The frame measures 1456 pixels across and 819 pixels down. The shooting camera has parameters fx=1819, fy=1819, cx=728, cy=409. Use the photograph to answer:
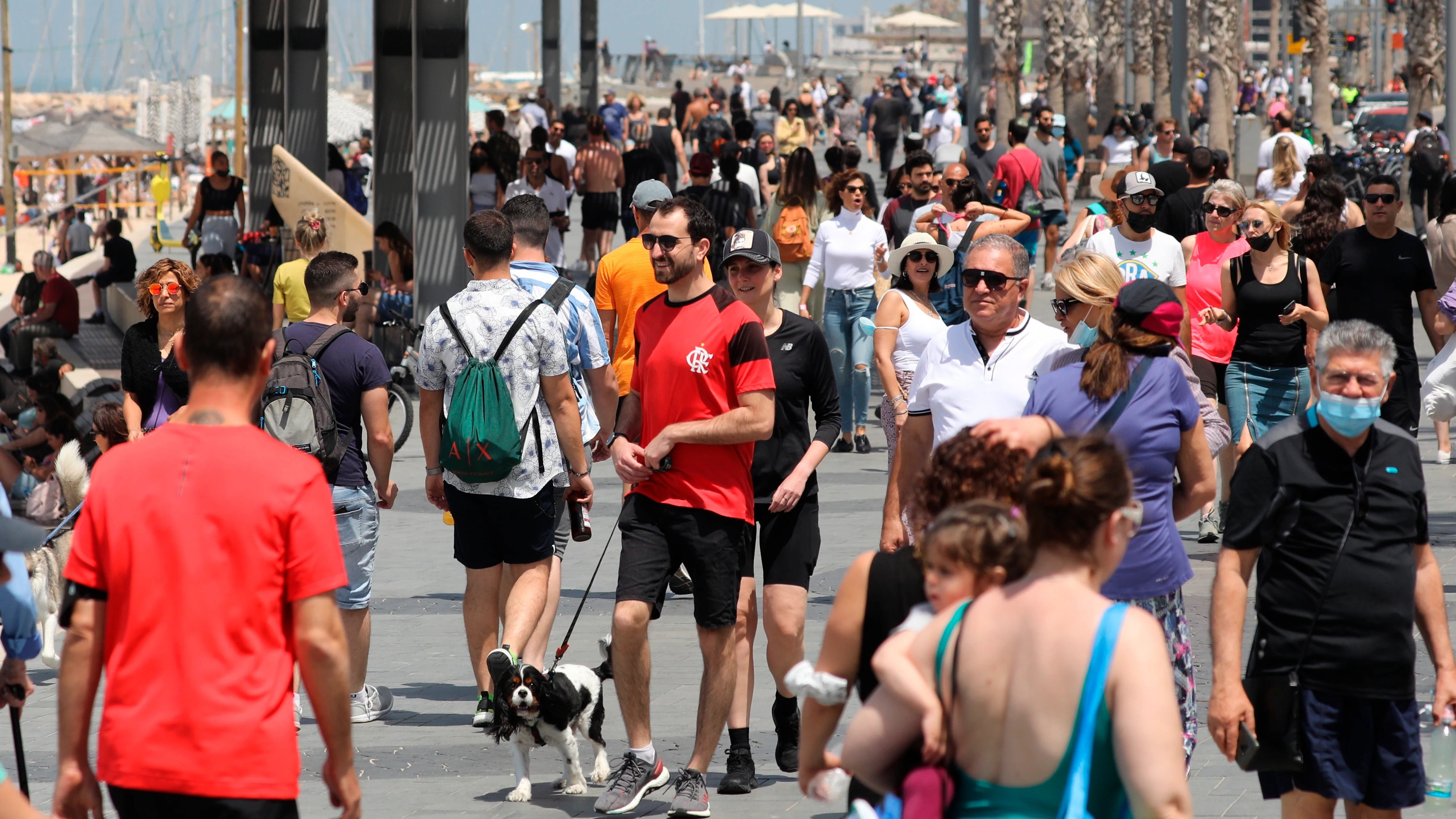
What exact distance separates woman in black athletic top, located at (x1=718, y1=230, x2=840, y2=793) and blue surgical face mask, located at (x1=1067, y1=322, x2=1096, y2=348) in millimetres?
961

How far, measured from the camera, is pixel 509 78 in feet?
488

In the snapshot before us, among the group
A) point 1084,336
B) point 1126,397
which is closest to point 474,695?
point 1084,336

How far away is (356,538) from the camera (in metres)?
6.91

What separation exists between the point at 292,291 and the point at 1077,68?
3173 cm

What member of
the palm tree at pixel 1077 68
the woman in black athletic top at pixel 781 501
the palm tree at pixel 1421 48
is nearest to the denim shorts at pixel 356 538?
the woman in black athletic top at pixel 781 501

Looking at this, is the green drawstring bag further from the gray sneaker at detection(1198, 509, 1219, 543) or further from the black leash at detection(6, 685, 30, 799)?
the gray sneaker at detection(1198, 509, 1219, 543)

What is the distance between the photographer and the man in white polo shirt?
5.54 metres

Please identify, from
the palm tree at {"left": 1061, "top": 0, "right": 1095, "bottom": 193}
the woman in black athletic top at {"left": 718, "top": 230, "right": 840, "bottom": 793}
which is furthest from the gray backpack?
the palm tree at {"left": 1061, "top": 0, "right": 1095, "bottom": 193}

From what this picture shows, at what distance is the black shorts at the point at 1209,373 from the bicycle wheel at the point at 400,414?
623 centimetres

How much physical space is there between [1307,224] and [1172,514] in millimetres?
5529

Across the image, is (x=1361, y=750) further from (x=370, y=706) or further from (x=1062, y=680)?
(x=370, y=706)

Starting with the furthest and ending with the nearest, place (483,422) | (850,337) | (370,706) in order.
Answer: (850,337), (370,706), (483,422)

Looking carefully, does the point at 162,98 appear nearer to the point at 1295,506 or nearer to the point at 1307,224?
the point at 1307,224

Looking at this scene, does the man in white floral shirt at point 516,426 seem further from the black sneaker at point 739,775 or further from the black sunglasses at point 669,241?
the black sneaker at point 739,775
